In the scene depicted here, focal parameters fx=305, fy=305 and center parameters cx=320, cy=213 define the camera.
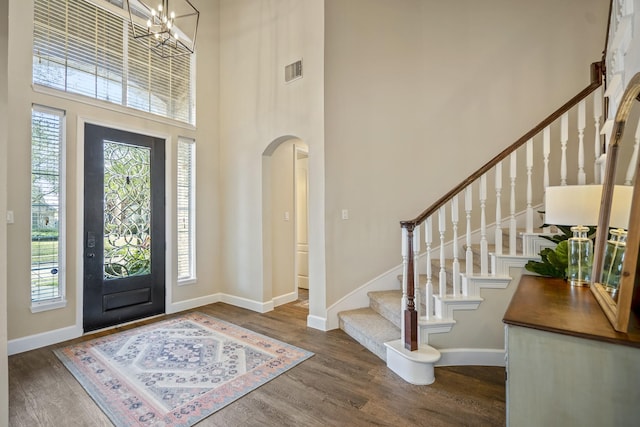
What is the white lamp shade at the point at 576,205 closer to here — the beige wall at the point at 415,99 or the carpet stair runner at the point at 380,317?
the carpet stair runner at the point at 380,317

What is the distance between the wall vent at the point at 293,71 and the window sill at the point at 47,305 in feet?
11.5

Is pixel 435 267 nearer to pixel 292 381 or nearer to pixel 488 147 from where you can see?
pixel 488 147

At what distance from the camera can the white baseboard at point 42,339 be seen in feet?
9.40

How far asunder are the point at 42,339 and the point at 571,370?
4.21m

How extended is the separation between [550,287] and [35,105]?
455 cm

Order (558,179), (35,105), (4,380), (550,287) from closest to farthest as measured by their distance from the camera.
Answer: (4,380)
(550,287)
(35,105)
(558,179)

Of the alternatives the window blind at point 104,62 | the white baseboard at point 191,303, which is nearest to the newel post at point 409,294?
the white baseboard at point 191,303

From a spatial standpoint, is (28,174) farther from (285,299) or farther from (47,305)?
(285,299)

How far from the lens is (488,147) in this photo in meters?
3.58

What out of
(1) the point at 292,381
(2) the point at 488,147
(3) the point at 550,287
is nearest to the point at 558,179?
(2) the point at 488,147

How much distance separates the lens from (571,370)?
3.58ft

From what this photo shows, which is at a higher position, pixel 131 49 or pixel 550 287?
pixel 131 49

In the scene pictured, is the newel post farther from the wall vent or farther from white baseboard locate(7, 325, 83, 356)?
white baseboard locate(7, 325, 83, 356)

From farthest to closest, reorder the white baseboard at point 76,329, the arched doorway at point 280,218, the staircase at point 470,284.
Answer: the arched doorway at point 280,218
the white baseboard at point 76,329
the staircase at point 470,284
